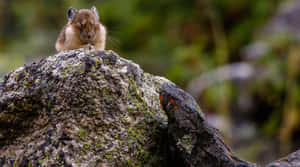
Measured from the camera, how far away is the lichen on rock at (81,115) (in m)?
2.59

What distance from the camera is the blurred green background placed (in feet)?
27.6

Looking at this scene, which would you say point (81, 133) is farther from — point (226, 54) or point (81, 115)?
point (226, 54)

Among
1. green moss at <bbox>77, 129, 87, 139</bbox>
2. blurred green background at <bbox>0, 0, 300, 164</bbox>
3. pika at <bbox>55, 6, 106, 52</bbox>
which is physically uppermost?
blurred green background at <bbox>0, 0, 300, 164</bbox>

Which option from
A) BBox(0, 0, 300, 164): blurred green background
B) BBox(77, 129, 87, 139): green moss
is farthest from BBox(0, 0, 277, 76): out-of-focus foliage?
BBox(77, 129, 87, 139): green moss

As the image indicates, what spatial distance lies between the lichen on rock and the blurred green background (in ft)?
12.9

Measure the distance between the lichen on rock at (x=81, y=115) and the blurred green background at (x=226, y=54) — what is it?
3931 mm

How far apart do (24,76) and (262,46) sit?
808 centimetres

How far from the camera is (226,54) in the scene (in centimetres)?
1066

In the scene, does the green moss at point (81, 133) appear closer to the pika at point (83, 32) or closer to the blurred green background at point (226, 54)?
the pika at point (83, 32)

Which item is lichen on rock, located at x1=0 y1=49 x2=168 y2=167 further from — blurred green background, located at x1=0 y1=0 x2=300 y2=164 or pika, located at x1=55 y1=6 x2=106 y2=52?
blurred green background, located at x1=0 y1=0 x2=300 y2=164

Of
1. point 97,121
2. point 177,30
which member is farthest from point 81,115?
point 177,30

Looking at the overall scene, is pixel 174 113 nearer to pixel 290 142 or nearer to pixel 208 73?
pixel 290 142

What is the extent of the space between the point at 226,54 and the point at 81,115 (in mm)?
8564

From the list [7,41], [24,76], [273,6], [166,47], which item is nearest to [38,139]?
[24,76]
